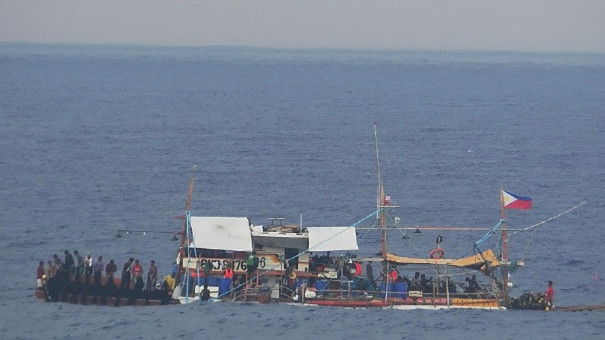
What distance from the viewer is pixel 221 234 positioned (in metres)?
64.9

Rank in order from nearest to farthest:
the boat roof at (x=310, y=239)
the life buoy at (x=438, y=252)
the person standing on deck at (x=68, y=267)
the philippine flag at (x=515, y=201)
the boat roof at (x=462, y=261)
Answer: the philippine flag at (x=515, y=201), the person standing on deck at (x=68, y=267), the boat roof at (x=310, y=239), the boat roof at (x=462, y=261), the life buoy at (x=438, y=252)

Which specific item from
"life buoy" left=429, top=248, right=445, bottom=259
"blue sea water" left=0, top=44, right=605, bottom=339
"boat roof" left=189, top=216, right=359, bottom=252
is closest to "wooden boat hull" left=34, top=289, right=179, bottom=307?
"blue sea water" left=0, top=44, right=605, bottom=339

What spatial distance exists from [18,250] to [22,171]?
34295mm

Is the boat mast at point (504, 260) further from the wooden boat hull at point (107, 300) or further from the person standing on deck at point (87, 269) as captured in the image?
the person standing on deck at point (87, 269)

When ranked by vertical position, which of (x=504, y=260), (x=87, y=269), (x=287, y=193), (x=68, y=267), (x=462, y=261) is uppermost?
(x=287, y=193)

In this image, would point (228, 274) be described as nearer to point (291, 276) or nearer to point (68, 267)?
point (291, 276)

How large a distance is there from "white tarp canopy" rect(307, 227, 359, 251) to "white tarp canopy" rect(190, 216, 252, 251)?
331 centimetres

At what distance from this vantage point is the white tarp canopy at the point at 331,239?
213 feet

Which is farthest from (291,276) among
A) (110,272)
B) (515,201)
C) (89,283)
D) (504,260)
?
(515,201)

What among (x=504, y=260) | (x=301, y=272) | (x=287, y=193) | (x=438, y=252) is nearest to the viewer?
(x=504, y=260)

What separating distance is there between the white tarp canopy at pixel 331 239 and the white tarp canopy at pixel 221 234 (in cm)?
331

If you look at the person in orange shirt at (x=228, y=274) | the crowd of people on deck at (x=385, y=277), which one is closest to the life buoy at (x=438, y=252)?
the crowd of people on deck at (x=385, y=277)

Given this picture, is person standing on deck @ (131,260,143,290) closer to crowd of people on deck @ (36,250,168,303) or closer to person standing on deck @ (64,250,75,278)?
crowd of people on deck @ (36,250,168,303)

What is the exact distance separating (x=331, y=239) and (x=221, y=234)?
571cm
